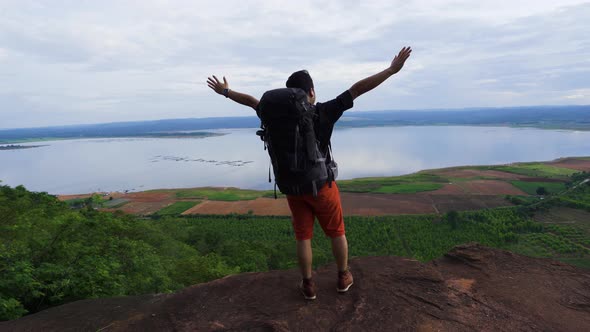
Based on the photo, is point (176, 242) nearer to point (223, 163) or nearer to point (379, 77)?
point (379, 77)

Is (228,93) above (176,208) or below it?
above

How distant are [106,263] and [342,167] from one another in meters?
77.2

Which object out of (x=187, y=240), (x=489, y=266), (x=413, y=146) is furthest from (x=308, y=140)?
(x=413, y=146)

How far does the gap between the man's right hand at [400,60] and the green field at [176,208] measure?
48086mm

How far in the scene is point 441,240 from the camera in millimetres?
35969

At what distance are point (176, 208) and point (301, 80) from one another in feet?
167

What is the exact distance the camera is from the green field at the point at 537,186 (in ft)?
176

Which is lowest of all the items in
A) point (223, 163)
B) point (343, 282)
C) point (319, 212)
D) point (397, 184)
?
point (397, 184)

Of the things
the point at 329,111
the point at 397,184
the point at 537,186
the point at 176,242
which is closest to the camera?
the point at 329,111

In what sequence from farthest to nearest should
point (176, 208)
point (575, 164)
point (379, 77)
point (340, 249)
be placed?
point (575, 164)
point (176, 208)
point (340, 249)
point (379, 77)

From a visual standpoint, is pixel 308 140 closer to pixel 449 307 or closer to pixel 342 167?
pixel 449 307

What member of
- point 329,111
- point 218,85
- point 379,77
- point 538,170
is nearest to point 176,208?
point 218,85

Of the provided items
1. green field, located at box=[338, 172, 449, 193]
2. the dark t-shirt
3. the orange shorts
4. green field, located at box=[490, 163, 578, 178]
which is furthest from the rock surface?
green field, located at box=[490, 163, 578, 178]

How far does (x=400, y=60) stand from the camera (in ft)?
11.0
